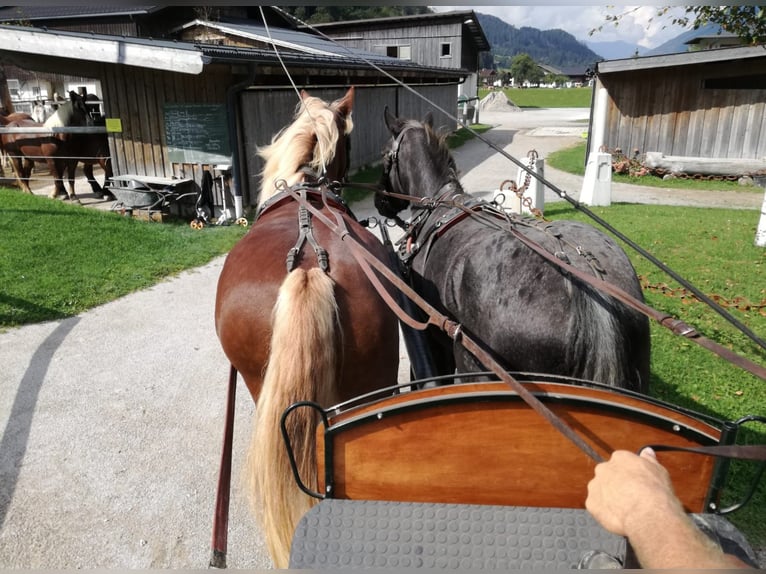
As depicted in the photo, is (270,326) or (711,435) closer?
(711,435)

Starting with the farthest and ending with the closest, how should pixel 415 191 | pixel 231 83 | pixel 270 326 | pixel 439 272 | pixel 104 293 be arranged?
pixel 231 83 < pixel 104 293 < pixel 415 191 < pixel 439 272 < pixel 270 326

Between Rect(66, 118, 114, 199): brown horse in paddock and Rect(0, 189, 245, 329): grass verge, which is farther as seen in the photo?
Rect(66, 118, 114, 199): brown horse in paddock

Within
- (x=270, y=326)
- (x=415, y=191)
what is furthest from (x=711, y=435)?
(x=415, y=191)

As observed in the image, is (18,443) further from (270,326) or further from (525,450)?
(525,450)

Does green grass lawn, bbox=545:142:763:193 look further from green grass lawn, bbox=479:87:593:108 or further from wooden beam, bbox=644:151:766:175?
green grass lawn, bbox=479:87:593:108

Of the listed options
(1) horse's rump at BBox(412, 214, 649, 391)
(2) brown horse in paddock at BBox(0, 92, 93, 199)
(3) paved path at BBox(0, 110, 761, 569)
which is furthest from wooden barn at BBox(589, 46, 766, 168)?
(1) horse's rump at BBox(412, 214, 649, 391)

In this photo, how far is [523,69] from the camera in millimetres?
96750

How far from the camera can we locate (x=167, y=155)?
33.6 feet

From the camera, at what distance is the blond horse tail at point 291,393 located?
2.08m

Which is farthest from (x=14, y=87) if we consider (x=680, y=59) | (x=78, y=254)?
(x=680, y=59)

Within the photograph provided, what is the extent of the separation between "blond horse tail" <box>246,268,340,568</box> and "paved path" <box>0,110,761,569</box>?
0.85 meters

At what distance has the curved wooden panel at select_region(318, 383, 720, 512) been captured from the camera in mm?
1675

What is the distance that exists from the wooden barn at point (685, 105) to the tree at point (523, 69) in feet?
→ 284

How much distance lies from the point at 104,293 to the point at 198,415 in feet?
10.9
